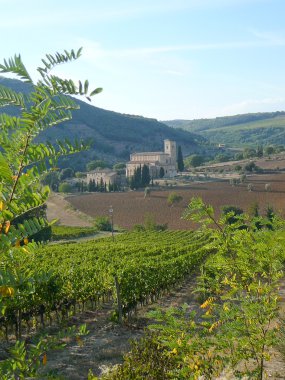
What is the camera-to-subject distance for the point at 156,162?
11050cm

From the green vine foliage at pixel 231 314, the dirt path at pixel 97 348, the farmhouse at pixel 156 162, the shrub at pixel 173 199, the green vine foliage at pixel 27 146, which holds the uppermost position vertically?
Answer: the farmhouse at pixel 156 162

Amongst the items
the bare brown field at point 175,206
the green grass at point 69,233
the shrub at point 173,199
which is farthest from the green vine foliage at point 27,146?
the shrub at point 173,199

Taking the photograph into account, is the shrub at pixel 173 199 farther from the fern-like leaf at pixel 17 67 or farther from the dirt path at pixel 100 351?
the fern-like leaf at pixel 17 67

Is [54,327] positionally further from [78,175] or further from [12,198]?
[78,175]

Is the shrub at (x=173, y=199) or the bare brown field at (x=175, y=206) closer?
the bare brown field at (x=175, y=206)

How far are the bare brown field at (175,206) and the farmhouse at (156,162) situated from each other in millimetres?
22518

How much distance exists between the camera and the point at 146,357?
287 inches

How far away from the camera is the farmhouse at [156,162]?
356ft

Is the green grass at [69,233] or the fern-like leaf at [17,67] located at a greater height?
the fern-like leaf at [17,67]

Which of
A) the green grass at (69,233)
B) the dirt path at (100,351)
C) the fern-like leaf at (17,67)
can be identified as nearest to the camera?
the fern-like leaf at (17,67)

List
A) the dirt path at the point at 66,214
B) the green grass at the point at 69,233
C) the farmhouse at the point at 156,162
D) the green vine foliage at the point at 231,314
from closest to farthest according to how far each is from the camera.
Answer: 1. the green vine foliage at the point at 231,314
2. the green grass at the point at 69,233
3. the dirt path at the point at 66,214
4. the farmhouse at the point at 156,162

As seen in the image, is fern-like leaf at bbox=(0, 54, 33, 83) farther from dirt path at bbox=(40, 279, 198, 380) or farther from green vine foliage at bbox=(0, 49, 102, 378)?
dirt path at bbox=(40, 279, 198, 380)

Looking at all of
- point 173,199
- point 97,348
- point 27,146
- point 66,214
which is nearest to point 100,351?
point 97,348

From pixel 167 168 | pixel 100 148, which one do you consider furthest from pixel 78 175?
pixel 100 148
